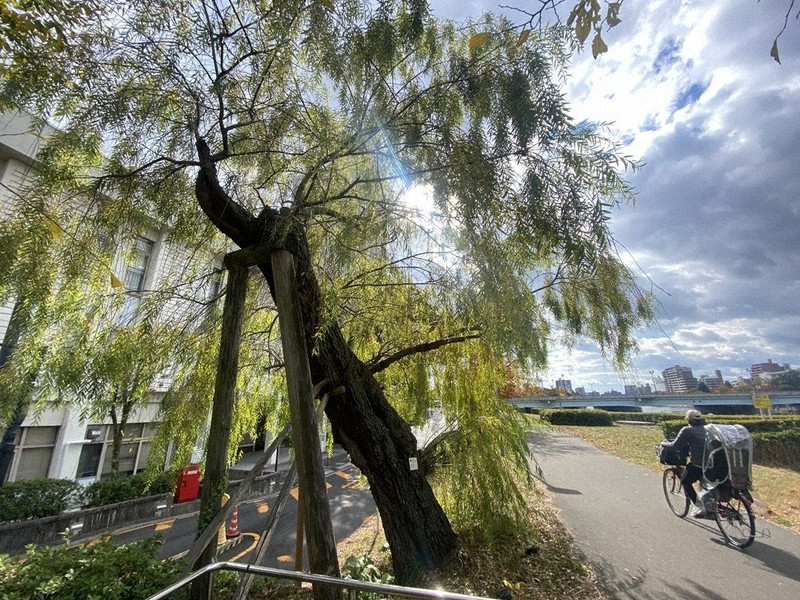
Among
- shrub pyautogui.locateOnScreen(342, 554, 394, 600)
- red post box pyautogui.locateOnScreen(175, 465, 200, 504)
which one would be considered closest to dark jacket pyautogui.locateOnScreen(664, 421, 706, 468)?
shrub pyautogui.locateOnScreen(342, 554, 394, 600)

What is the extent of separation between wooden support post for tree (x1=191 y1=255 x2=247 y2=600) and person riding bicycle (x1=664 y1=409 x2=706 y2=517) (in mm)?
6145

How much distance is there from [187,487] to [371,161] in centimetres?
1068

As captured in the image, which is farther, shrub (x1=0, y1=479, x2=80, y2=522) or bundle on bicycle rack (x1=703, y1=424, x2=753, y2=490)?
shrub (x1=0, y1=479, x2=80, y2=522)

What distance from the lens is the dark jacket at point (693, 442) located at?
552 centimetres

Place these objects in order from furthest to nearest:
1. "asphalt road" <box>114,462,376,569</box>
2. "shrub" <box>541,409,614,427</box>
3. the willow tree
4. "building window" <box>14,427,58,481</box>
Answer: "shrub" <box>541,409,614,427</box>
"building window" <box>14,427,58,481</box>
"asphalt road" <box>114,462,376,569</box>
the willow tree

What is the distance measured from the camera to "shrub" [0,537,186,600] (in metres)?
2.37

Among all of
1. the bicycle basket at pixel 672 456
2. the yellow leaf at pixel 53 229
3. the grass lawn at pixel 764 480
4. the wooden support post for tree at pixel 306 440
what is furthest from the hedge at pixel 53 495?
the grass lawn at pixel 764 480

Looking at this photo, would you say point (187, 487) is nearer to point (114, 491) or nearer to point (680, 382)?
point (114, 491)

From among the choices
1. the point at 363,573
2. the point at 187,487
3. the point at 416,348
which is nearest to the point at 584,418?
the point at 187,487

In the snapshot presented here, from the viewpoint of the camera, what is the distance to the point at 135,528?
8.51 metres

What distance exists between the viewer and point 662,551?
4.90 metres

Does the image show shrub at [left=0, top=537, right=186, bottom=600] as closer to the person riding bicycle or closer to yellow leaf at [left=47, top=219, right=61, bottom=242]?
yellow leaf at [left=47, top=219, right=61, bottom=242]

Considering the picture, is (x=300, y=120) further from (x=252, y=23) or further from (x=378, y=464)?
(x=378, y=464)

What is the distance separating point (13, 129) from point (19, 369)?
5.64 m
